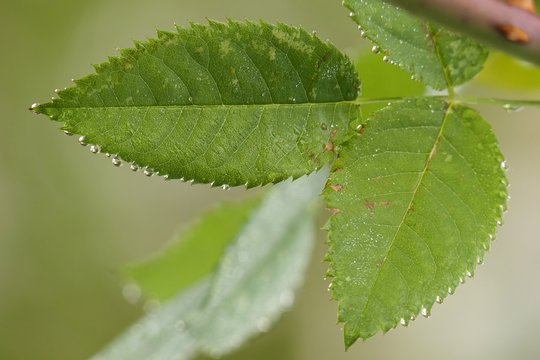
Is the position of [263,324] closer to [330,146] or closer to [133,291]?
[133,291]

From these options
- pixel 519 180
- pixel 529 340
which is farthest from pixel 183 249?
pixel 519 180

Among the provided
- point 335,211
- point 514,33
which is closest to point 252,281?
point 335,211

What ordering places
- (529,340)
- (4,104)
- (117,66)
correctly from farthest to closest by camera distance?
(4,104) → (529,340) → (117,66)

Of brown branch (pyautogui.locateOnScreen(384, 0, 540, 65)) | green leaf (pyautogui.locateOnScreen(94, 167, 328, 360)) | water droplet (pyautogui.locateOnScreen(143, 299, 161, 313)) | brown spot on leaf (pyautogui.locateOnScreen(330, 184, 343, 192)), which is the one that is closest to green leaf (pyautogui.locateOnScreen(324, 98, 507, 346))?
brown spot on leaf (pyautogui.locateOnScreen(330, 184, 343, 192))

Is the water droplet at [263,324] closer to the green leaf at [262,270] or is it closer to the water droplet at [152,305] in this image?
the green leaf at [262,270]

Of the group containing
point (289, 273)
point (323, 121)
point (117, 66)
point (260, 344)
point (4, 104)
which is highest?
point (4, 104)

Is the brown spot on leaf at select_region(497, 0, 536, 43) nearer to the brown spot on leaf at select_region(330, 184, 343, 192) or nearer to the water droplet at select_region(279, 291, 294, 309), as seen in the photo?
the brown spot on leaf at select_region(330, 184, 343, 192)

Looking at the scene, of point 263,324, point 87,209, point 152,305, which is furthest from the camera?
point 87,209

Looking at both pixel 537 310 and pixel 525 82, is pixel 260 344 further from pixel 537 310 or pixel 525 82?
pixel 525 82
